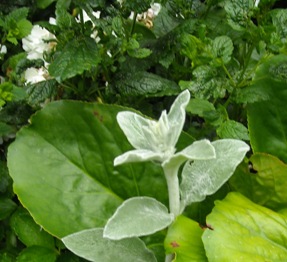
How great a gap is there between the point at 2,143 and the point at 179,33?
0.43 m

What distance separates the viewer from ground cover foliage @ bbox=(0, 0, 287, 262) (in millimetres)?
831

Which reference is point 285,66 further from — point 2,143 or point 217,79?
point 2,143

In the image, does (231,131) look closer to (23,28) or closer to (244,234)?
(244,234)

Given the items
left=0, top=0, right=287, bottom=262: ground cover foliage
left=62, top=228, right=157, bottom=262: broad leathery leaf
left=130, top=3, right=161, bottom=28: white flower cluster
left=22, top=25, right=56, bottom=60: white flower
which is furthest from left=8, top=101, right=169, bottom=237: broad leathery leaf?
Result: left=130, top=3, right=161, bottom=28: white flower cluster

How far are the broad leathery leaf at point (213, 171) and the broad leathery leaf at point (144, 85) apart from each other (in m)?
0.18

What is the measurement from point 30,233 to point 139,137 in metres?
0.29

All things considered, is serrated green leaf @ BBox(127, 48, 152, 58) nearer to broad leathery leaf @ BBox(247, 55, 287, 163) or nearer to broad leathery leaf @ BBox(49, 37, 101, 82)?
broad leathery leaf @ BBox(49, 37, 101, 82)

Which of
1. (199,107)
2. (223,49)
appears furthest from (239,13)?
(199,107)

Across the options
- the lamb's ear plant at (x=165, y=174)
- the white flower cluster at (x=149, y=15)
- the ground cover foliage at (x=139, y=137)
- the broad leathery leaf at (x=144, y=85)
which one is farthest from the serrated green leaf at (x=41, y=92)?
the white flower cluster at (x=149, y=15)

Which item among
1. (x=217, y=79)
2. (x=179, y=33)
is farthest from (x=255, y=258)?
(x=179, y=33)

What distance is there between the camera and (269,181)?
3.08 ft

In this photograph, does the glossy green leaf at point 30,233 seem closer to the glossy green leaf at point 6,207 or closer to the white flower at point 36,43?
the glossy green leaf at point 6,207

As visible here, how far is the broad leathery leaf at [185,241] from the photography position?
2.60ft

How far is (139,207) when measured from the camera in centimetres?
82
